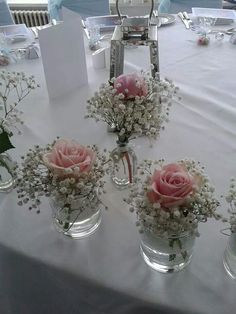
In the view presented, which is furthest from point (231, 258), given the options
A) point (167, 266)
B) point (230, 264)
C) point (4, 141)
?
point (4, 141)

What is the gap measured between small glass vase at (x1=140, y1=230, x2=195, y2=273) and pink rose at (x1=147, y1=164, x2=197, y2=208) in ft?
0.21

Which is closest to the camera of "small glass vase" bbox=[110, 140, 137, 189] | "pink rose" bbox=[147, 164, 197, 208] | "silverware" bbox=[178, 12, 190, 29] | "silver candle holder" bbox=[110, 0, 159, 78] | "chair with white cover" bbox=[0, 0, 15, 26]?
"pink rose" bbox=[147, 164, 197, 208]

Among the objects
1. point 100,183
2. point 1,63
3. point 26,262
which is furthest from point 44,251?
point 1,63

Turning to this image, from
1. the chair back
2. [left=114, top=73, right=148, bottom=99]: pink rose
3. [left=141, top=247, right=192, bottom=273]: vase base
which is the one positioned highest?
[left=114, top=73, right=148, bottom=99]: pink rose

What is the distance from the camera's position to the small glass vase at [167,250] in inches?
21.8

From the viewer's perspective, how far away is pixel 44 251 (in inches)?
25.9

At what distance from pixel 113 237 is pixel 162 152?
0.31 meters

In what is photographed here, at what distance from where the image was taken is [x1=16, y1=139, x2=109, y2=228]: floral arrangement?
561 millimetres

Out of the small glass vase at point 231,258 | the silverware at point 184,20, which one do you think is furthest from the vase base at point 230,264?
the silverware at point 184,20

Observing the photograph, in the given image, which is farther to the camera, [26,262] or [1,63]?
[1,63]

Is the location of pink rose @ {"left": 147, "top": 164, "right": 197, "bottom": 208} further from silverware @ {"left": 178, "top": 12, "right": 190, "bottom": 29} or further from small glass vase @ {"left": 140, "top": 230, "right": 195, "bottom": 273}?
silverware @ {"left": 178, "top": 12, "right": 190, "bottom": 29}

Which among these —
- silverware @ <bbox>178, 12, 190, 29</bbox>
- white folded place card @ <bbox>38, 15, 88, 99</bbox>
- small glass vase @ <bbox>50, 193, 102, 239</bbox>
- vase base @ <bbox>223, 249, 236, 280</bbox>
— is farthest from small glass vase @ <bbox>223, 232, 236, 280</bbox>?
silverware @ <bbox>178, 12, 190, 29</bbox>

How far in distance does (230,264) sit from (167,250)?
13 cm

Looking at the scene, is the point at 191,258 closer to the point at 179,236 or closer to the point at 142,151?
the point at 179,236
